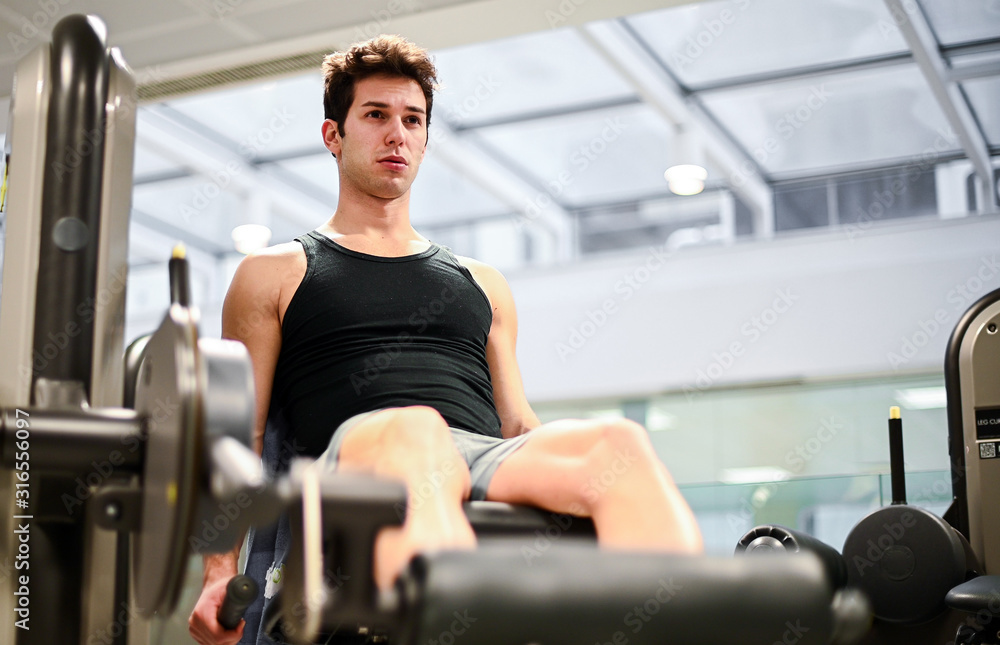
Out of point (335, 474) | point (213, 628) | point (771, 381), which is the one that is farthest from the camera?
point (771, 381)

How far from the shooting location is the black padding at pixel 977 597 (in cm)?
197

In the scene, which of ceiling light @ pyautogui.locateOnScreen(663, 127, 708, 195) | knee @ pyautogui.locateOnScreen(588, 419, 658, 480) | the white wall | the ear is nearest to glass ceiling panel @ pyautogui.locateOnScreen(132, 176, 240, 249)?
the white wall

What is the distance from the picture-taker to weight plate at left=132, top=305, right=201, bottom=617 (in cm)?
88

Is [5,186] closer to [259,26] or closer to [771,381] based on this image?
[259,26]

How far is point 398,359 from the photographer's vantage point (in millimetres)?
1552

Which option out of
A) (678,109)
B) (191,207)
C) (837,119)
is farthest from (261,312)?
(191,207)

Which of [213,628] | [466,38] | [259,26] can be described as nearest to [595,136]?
[466,38]

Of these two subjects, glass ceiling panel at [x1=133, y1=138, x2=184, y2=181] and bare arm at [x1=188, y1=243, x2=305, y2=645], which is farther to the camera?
glass ceiling panel at [x1=133, y1=138, x2=184, y2=181]

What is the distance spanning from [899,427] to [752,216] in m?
3.65

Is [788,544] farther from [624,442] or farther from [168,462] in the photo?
[168,462]

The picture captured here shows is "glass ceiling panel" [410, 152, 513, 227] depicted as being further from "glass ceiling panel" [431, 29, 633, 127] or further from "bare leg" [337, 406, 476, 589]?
"bare leg" [337, 406, 476, 589]

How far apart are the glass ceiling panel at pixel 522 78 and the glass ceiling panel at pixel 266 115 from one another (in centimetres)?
63

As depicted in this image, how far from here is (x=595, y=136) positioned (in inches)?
219

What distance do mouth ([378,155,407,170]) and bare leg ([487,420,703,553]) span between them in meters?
0.64
